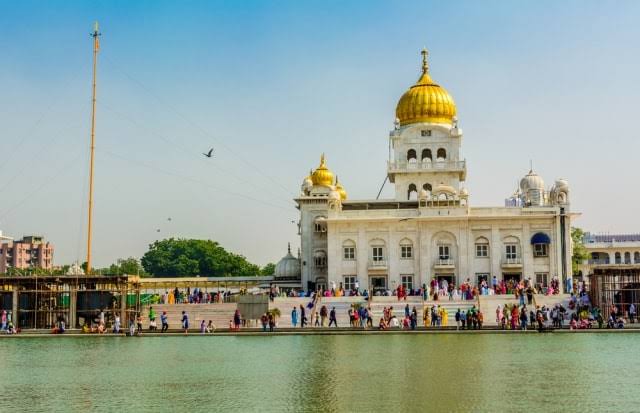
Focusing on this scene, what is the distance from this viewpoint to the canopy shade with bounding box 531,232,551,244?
60.2m

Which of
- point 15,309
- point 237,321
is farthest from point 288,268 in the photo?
point 15,309

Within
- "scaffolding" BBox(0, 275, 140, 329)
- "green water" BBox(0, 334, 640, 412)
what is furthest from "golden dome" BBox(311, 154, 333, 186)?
"green water" BBox(0, 334, 640, 412)

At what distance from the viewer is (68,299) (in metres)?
52.4

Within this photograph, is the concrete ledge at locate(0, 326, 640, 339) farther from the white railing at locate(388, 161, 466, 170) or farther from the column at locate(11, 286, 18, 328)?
the white railing at locate(388, 161, 466, 170)

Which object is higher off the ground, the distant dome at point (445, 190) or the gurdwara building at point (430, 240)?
the distant dome at point (445, 190)

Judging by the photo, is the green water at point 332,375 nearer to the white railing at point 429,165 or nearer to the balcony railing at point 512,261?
the balcony railing at point 512,261

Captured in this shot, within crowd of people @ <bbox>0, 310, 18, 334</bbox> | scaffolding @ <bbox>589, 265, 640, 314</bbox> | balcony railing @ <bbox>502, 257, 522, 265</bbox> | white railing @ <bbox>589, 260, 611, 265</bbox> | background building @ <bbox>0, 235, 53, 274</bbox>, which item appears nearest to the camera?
crowd of people @ <bbox>0, 310, 18, 334</bbox>

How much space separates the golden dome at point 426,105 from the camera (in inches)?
2697

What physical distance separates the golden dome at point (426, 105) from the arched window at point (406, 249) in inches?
429

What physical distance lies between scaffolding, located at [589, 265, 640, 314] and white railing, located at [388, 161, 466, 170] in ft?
65.2

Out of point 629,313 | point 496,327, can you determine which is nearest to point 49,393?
point 496,327

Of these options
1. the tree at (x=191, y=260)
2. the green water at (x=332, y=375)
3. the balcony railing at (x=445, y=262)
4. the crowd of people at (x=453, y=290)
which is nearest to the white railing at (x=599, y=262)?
the tree at (x=191, y=260)

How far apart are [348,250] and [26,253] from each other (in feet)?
285

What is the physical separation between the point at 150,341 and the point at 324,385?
718 inches
